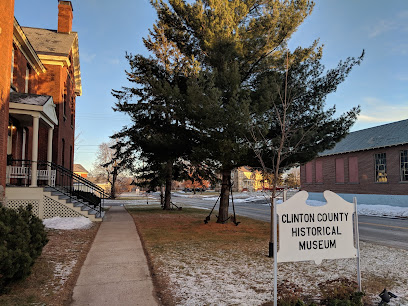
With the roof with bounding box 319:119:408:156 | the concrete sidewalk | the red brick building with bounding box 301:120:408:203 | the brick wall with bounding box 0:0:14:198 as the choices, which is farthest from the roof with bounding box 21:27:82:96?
the red brick building with bounding box 301:120:408:203

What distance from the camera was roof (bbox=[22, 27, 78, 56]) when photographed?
699 inches

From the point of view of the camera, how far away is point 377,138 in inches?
1028

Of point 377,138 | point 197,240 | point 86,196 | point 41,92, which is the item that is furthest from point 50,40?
point 377,138

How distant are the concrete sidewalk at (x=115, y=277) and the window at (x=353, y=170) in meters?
23.8

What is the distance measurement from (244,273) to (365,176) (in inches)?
Answer: 941

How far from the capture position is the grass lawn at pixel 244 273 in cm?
468

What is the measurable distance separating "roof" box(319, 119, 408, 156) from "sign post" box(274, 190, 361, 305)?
19.6 metres

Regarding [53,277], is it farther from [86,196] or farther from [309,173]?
[309,173]

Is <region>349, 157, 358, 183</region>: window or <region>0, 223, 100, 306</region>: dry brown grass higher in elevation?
<region>349, 157, 358, 183</region>: window

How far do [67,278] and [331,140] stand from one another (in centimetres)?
1047

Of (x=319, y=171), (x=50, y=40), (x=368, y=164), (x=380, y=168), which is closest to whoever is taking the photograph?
(x=50, y=40)

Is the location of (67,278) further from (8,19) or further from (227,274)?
(8,19)

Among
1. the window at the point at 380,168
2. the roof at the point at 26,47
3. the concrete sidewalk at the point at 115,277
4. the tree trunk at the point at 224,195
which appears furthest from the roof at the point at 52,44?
the window at the point at 380,168

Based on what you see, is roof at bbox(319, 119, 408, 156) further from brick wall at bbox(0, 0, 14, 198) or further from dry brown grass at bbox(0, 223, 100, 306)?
brick wall at bbox(0, 0, 14, 198)
